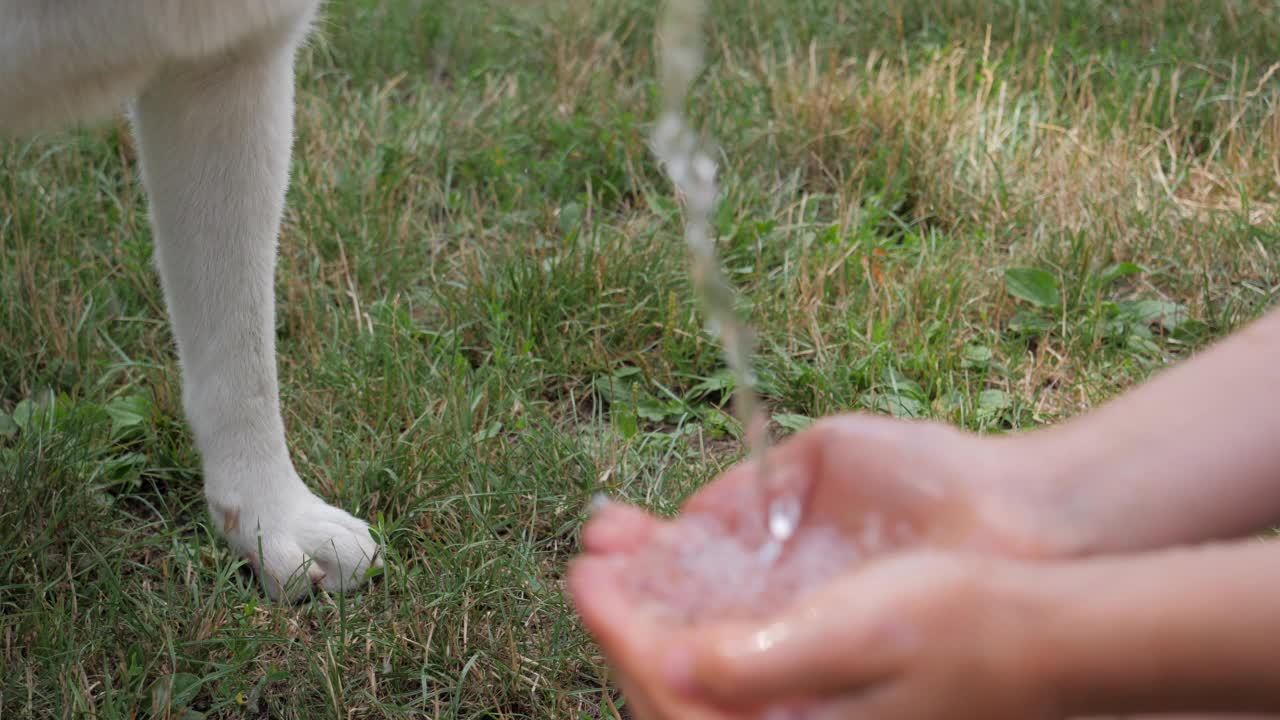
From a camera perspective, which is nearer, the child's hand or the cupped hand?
the child's hand

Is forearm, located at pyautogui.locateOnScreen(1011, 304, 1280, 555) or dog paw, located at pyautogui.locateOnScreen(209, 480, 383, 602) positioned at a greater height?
forearm, located at pyautogui.locateOnScreen(1011, 304, 1280, 555)

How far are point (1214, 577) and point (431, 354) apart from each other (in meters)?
1.80

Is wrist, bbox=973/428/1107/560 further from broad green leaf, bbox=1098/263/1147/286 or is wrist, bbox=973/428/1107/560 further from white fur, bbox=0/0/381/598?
broad green leaf, bbox=1098/263/1147/286

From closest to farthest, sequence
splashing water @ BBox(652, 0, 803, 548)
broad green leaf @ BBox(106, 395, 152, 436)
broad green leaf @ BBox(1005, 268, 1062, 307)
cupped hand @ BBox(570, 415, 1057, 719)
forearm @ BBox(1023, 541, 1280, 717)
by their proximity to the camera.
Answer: forearm @ BBox(1023, 541, 1280, 717), cupped hand @ BBox(570, 415, 1057, 719), splashing water @ BBox(652, 0, 803, 548), broad green leaf @ BBox(106, 395, 152, 436), broad green leaf @ BBox(1005, 268, 1062, 307)

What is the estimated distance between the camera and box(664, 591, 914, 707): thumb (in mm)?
772

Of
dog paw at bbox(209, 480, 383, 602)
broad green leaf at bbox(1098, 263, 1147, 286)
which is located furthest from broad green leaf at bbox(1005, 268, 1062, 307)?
dog paw at bbox(209, 480, 383, 602)

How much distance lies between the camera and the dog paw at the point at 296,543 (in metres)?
1.87

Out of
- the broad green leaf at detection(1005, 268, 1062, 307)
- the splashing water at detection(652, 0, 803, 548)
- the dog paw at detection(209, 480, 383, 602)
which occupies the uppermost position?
the splashing water at detection(652, 0, 803, 548)

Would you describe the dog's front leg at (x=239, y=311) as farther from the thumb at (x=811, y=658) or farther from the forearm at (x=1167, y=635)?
the forearm at (x=1167, y=635)

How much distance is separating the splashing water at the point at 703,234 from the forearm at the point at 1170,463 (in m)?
0.20

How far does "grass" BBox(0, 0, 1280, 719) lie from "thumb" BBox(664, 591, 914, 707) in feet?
3.00

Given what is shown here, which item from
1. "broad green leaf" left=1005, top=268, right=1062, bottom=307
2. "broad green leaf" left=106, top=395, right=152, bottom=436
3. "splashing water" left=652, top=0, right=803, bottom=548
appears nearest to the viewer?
"splashing water" left=652, top=0, right=803, bottom=548

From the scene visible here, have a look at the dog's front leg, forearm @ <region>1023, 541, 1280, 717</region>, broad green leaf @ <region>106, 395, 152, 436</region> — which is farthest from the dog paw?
forearm @ <region>1023, 541, 1280, 717</region>

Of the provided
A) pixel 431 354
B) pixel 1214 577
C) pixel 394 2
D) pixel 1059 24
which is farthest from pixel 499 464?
pixel 1059 24
